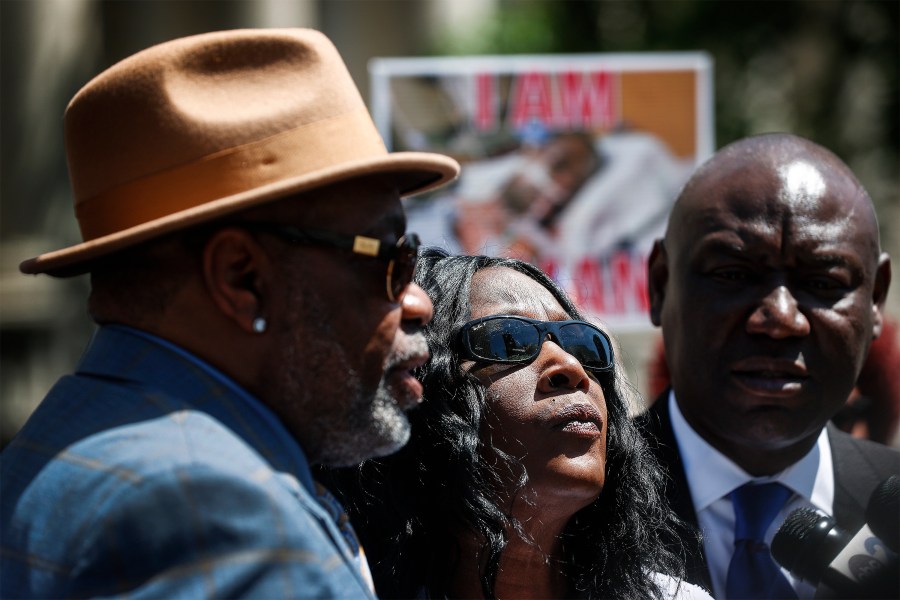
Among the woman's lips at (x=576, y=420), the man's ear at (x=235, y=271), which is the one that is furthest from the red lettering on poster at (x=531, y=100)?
the man's ear at (x=235, y=271)

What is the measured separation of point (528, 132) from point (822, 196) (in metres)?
2.60

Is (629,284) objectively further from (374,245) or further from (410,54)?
(410,54)

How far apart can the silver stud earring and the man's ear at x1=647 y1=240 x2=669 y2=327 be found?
1821mm

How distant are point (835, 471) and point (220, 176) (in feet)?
6.80

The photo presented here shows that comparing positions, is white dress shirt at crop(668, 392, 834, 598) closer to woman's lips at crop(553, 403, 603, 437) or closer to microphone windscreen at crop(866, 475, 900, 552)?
microphone windscreen at crop(866, 475, 900, 552)

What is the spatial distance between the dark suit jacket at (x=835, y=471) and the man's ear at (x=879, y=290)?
33 cm

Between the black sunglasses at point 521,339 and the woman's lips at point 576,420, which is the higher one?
the black sunglasses at point 521,339

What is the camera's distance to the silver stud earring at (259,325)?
6.13 feet

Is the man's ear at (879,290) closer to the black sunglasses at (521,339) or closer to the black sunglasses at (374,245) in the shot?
the black sunglasses at (521,339)

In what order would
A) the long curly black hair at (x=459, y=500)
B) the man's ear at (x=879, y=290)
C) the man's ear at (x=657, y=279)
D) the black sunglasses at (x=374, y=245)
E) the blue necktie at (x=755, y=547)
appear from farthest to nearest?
1. the man's ear at (x=657, y=279)
2. the man's ear at (x=879, y=290)
3. the blue necktie at (x=755, y=547)
4. the long curly black hair at (x=459, y=500)
5. the black sunglasses at (x=374, y=245)

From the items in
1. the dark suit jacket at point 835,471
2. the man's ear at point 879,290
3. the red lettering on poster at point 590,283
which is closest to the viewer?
the dark suit jacket at point 835,471

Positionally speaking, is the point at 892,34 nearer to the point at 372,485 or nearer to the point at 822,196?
the point at 822,196

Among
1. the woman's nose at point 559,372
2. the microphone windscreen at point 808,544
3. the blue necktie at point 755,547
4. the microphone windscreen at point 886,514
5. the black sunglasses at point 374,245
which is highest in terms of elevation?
the black sunglasses at point 374,245

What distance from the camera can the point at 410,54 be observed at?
424 inches
